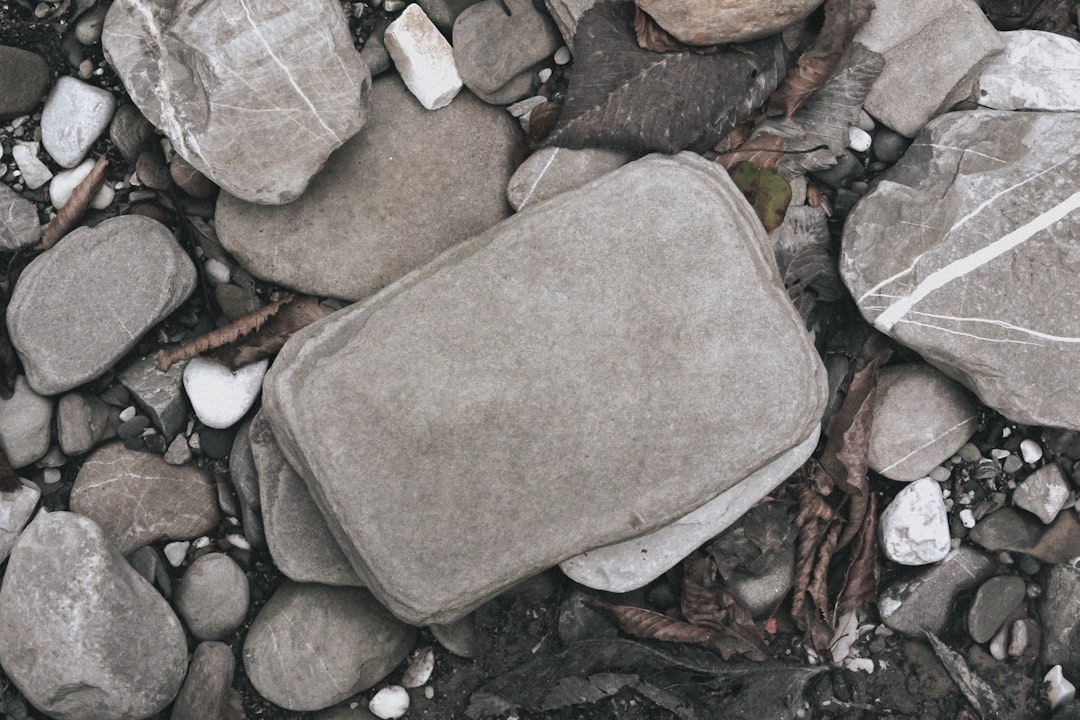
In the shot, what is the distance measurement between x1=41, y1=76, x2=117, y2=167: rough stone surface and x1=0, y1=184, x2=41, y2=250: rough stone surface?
0.18 meters

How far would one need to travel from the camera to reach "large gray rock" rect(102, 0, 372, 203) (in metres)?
2.69

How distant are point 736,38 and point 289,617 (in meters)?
2.20

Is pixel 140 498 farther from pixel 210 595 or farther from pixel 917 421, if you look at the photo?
pixel 917 421

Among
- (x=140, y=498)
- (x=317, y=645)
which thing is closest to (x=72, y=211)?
(x=140, y=498)

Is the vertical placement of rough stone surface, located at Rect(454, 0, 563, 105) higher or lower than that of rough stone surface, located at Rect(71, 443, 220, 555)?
higher

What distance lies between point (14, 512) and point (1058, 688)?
332cm

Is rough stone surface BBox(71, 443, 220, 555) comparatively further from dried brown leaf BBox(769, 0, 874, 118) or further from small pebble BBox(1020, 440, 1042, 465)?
small pebble BBox(1020, 440, 1042, 465)

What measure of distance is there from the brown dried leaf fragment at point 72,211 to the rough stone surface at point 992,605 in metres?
3.08

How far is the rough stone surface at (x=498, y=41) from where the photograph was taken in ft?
9.71

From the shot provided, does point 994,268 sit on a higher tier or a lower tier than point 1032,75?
lower

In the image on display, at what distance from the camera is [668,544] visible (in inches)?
115

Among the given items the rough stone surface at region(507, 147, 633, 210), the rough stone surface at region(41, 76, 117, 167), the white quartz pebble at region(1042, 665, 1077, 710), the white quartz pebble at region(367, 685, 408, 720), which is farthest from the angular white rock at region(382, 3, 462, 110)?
the white quartz pebble at region(1042, 665, 1077, 710)

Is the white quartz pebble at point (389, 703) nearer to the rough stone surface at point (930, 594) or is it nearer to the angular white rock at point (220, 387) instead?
the angular white rock at point (220, 387)

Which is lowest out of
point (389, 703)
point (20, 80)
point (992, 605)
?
point (992, 605)
